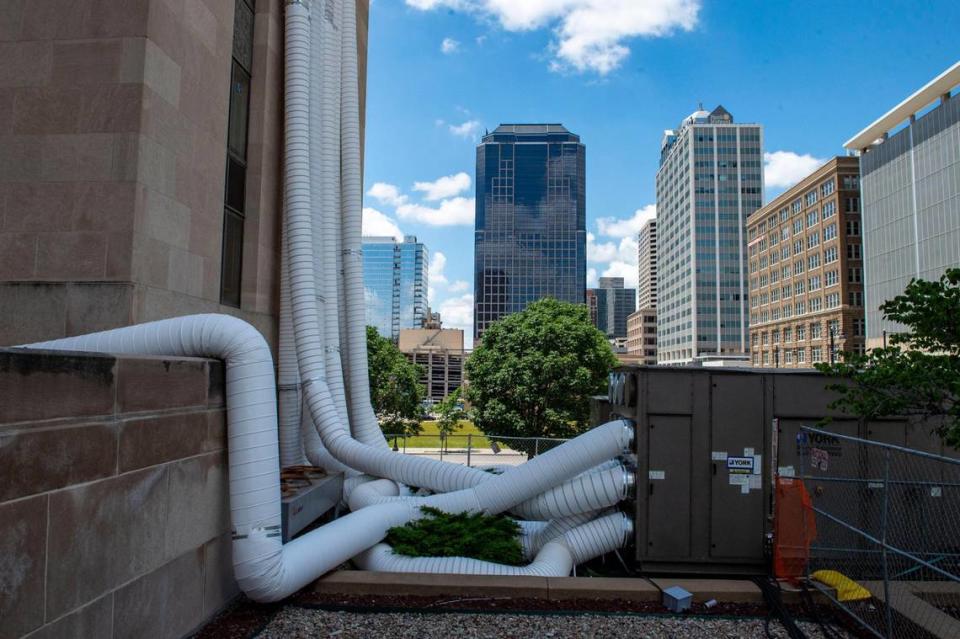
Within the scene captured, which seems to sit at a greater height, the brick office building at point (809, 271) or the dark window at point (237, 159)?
the brick office building at point (809, 271)

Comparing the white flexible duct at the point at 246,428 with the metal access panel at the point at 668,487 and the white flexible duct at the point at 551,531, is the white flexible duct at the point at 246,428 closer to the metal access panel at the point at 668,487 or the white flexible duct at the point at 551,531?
the white flexible duct at the point at 551,531

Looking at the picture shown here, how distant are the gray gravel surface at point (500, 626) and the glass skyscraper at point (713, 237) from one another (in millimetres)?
132427

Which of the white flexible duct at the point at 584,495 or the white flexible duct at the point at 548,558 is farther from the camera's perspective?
the white flexible duct at the point at 584,495

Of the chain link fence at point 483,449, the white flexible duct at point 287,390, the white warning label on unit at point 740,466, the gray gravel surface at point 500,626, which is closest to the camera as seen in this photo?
the gray gravel surface at point 500,626

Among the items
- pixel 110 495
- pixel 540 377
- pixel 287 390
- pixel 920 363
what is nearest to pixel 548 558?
pixel 920 363

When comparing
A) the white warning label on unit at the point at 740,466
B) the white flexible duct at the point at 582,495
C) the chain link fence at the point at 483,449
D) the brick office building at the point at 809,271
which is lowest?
the chain link fence at the point at 483,449

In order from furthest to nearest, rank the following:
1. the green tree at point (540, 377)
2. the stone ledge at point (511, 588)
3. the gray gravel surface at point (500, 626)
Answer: the green tree at point (540, 377)
the stone ledge at point (511, 588)
the gray gravel surface at point (500, 626)

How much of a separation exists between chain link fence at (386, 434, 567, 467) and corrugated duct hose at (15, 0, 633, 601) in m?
6.53

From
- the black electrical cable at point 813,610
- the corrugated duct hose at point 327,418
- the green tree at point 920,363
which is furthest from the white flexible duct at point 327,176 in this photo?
the green tree at point 920,363

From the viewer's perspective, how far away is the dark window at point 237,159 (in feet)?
37.8

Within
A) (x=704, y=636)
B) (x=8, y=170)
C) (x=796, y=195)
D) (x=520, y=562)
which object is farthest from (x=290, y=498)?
(x=796, y=195)

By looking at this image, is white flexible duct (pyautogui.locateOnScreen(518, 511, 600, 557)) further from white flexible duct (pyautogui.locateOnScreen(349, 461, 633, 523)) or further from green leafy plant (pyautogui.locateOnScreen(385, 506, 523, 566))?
green leafy plant (pyautogui.locateOnScreen(385, 506, 523, 566))

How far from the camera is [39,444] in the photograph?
3984mm

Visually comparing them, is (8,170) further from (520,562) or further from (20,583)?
(520,562)
